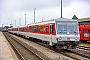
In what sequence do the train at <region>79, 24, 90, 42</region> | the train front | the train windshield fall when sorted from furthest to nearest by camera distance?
the train at <region>79, 24, 90, 42</region>
the train windshield
the train front

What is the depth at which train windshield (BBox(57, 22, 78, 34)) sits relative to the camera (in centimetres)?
1747

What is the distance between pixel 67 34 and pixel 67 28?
0.60 meters

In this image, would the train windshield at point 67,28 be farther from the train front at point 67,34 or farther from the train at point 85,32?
the train at point 85,32

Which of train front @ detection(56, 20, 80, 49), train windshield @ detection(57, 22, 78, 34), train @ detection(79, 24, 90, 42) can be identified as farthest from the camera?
train @ detection(79, 24, 90, 42)

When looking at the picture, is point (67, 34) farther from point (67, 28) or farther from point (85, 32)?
point (85, 32)

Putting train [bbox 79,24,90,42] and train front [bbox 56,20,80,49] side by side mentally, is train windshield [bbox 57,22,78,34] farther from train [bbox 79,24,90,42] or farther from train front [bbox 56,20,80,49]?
train [bbox 79,24,90,42]

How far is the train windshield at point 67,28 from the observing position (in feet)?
57.3

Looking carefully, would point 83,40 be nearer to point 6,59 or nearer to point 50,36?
point 50,36

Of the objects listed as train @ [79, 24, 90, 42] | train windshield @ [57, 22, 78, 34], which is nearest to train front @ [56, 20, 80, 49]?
train windshield @ [57, 22, 78, 34]

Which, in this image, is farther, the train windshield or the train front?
the train windshield

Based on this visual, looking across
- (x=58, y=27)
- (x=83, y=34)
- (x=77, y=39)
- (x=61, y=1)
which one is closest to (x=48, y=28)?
(x=58, y=27)

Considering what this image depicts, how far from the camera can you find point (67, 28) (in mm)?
17641

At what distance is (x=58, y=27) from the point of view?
17.6 m

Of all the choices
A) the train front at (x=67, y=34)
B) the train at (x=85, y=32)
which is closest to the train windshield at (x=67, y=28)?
the train front at (x=67, y=34)
